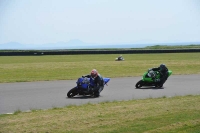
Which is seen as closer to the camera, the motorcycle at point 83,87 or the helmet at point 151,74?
the motorcycle at point 83,87

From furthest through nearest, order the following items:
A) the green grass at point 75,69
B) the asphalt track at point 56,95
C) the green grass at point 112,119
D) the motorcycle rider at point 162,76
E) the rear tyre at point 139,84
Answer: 1. the green grass at point 75,69
2. the motorcycle rider at point 162,76
3. the rear tyre at point 139,84
4. the asphalt track at point 56,95
5. the green grass at point 112,119

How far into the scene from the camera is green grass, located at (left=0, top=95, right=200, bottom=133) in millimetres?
9109

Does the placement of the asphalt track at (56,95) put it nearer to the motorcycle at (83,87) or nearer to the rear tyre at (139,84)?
the rear tyre at (139,84)

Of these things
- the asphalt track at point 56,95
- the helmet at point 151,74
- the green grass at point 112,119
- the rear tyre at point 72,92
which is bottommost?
the asphalt track at point 56,95

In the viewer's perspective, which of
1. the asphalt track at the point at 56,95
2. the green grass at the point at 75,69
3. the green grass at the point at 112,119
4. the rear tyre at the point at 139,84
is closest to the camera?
the green grass at the point at 112,119

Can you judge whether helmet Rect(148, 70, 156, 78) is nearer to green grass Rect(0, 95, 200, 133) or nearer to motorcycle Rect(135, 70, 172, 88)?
motorcycle Rect(135, 70, 172, 88)

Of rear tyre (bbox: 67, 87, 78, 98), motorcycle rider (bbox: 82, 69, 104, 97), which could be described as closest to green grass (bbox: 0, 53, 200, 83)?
rear tyre (bbox: 67, 87, 78, 98)

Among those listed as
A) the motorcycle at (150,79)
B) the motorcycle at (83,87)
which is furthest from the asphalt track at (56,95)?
the motorcycle at (150,79)

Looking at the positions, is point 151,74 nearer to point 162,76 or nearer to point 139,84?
point 162,76

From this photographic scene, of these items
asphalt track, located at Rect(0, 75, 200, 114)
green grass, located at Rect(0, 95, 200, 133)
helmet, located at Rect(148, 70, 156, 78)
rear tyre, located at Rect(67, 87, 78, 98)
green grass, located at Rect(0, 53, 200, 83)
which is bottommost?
green grass, located at Rect(0, 53, 200, 83)

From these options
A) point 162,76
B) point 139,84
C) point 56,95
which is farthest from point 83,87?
point 162,76

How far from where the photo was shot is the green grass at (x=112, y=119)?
9109 millimetres

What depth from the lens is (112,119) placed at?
10.2 metres

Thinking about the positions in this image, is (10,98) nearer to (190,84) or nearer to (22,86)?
Answer: (22,86)
